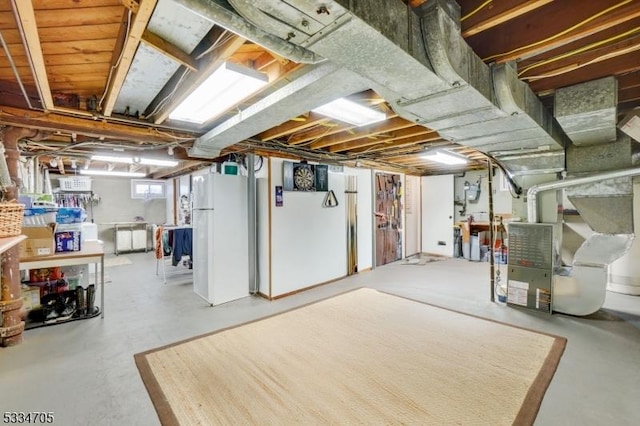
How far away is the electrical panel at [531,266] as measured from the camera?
352 centimetres

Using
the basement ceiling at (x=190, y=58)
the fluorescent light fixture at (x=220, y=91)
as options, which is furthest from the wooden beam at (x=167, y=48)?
the fluorescent light fixture at (x=220, y=91)

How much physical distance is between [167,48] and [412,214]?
681 cm

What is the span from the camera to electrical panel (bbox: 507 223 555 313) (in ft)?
11.6

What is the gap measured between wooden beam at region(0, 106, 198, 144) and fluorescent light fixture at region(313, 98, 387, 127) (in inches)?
73.1

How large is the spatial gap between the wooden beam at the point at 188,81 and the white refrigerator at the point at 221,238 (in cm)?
125

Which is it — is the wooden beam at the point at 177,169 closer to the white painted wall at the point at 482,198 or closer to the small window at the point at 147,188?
the small window at the point at 147,188

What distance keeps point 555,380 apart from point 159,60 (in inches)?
147

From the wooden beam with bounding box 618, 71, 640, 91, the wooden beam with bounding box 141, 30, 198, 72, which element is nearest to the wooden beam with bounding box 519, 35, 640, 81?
the wooden beam with bounding box 618, 71, 640, 91

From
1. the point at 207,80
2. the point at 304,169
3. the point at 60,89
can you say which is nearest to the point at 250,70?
the point at 207,80

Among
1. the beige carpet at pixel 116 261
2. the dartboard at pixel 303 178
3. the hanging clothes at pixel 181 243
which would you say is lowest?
the beige carpet at pixel 116 261

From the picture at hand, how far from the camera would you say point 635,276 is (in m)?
4.15

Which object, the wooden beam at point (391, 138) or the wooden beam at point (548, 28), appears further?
the wooden beam at point (391, 138)

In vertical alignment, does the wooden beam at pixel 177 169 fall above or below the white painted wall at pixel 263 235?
above

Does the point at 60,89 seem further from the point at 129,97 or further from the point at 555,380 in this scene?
the point at 555,380
